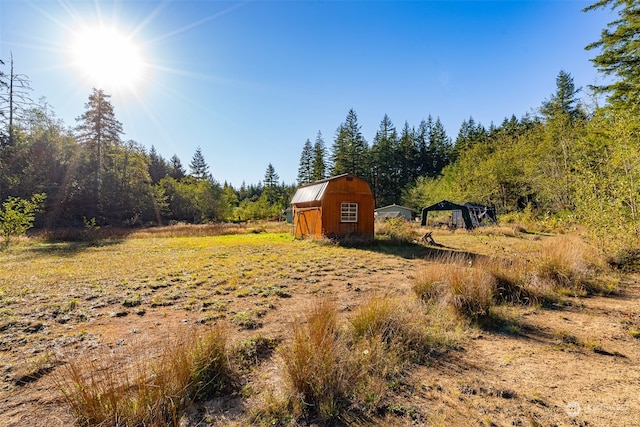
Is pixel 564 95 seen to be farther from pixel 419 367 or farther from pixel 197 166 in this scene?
pixel 197 166

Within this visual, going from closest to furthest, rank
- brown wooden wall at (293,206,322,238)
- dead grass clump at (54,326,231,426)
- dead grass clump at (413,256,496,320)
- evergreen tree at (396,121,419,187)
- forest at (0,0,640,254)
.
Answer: dead grass clump at (54,326,231,426), dead grass clump at (413,256,496,320), forest at (0,0,640,254), brown wooden wall at (293,206,322,238), evergreen tree at (396,121,419,187)

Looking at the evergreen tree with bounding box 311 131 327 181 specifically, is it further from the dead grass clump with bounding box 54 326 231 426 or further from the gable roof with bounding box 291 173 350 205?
the dead grass clump with bounding box 54 326 231 426

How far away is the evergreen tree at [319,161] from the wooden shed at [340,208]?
28767 millimetres

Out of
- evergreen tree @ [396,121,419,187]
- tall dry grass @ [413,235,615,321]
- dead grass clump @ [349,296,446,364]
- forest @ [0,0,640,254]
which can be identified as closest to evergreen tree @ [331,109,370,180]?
forest @ [0,0,640,254]

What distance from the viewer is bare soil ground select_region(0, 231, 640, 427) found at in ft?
7.00

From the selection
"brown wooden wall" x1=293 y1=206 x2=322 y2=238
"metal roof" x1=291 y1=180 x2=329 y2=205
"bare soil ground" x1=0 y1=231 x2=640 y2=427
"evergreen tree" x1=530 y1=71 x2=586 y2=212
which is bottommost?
"bare soil ground" x1=0 y1=231 x2=640 y2=427

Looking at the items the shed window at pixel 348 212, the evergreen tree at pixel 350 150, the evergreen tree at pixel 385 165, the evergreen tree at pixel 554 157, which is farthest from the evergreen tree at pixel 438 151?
the shed window at pixel 348 212

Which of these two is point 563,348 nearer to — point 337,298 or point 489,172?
point 337,298

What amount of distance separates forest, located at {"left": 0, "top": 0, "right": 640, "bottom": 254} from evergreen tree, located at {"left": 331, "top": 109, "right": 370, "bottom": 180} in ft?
0.52

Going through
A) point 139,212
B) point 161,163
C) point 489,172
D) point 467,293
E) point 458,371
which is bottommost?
point 458,371

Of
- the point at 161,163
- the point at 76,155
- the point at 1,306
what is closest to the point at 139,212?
the point at 76,155

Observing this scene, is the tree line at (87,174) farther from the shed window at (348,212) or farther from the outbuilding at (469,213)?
the outbuilding at (469,213)

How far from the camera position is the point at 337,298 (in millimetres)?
5074

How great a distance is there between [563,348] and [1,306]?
27.5ft
